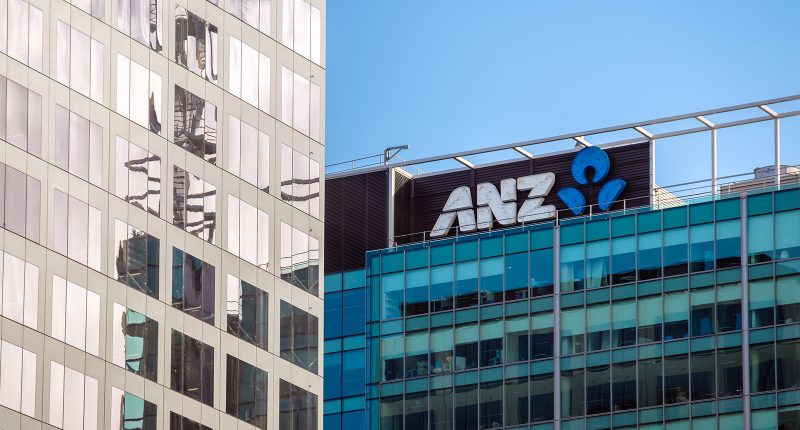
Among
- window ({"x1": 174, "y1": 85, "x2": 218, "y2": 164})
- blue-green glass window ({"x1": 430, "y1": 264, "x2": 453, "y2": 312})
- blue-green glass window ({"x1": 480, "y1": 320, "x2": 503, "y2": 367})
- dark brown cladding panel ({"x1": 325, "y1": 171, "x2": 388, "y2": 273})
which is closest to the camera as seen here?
window ({"x1": 174, "y1": 85, "x2": 218, "y2": 164})

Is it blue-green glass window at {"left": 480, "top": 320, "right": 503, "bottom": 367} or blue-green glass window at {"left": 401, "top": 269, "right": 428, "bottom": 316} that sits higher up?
blue-green glass window at {"left": 401, "top": 269, "right": 428, "bottom": 316}

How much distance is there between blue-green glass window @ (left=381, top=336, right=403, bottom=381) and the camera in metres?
140

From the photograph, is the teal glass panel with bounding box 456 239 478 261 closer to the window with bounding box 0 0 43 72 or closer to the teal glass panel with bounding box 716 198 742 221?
the teal glass panel with bounding box 716 198 742 221

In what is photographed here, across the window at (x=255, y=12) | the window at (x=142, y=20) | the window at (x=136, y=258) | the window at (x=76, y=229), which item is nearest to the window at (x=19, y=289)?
the window at (x=76, y=229)

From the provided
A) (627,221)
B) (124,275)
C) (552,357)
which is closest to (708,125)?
(627,221)

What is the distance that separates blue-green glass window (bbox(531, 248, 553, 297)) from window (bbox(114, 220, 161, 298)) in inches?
2022

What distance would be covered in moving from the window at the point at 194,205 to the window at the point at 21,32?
8906 millimetres

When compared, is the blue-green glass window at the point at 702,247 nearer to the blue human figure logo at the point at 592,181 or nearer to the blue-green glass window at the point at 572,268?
the blue human figure logo at the point at 592,181

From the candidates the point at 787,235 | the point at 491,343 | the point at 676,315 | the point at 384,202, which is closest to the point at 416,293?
the point at 491,343

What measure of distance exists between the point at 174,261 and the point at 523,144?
2016 inches

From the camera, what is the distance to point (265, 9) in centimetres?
9425

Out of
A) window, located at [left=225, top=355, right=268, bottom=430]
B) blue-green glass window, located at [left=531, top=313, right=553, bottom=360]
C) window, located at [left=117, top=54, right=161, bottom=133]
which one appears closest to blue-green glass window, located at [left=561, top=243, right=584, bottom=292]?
blue-green glass window, located at [left=531, top=313, right=553, bottom=360]

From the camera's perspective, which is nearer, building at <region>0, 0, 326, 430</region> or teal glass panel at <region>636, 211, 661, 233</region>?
building at <region>0, 0, 326, 430</region>

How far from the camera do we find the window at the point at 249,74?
302 ft
